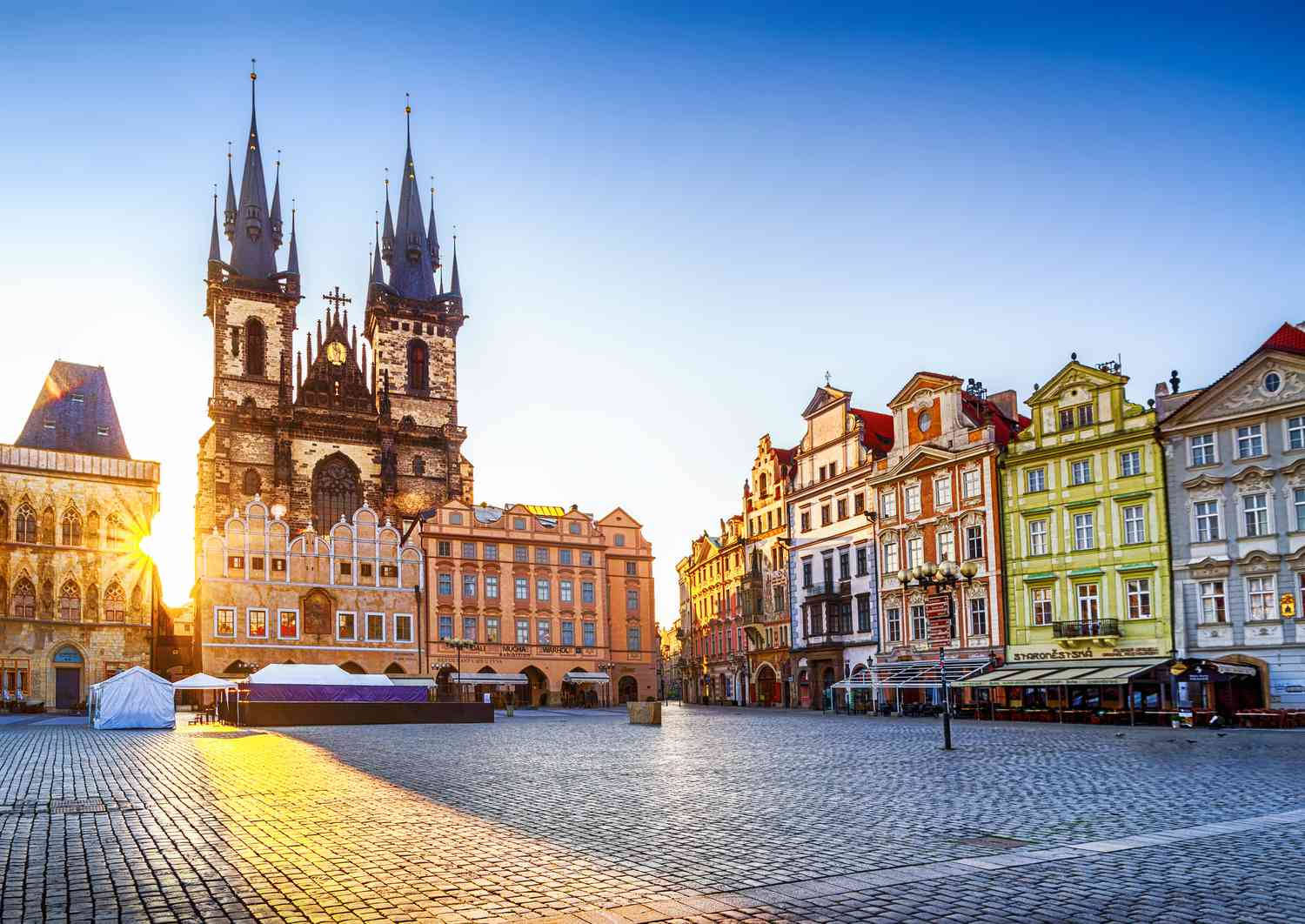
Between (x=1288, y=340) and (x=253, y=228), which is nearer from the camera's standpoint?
(x=1288, y=340)

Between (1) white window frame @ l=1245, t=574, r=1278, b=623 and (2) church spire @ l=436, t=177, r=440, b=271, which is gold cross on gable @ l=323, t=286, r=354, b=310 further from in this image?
(1) white window frame @ l=1245, t=574, r=1278, b=623

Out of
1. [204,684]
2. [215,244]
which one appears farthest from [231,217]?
[204,684]

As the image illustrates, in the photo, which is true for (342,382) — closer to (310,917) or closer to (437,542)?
(437,542)

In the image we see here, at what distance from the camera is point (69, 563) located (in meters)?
68.9

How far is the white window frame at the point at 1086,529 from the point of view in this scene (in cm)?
4700

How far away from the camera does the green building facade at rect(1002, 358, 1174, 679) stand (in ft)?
145

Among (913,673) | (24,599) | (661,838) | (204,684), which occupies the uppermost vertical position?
(24,599)

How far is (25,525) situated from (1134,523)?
58818 mm

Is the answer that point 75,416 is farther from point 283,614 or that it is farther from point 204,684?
point 204,684

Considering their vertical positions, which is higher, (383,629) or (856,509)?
(856,509)

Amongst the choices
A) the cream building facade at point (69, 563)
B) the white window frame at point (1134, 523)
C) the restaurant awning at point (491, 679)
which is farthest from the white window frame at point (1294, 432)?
the cream building facade at point (69, 563)

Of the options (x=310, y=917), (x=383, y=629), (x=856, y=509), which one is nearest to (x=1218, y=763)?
(x=310, y=917)

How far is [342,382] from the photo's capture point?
8831 centimetres

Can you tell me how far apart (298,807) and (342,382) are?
7700 centimetres
